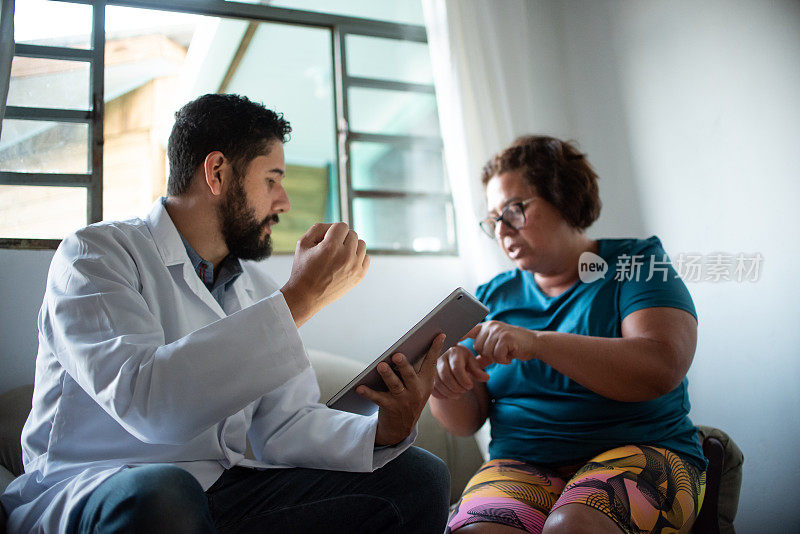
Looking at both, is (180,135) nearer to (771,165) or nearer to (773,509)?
(771,165)

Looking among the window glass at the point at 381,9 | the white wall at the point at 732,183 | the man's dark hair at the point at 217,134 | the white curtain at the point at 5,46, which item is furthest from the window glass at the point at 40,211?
the white wall at the point at 732,183

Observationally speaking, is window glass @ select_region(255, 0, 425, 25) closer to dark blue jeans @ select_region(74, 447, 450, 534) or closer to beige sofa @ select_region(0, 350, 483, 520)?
beige sofa @ select_region(0, 350, 483, 520)

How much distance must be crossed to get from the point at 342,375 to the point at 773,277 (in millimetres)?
1214

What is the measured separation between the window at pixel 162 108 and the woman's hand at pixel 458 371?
101cm

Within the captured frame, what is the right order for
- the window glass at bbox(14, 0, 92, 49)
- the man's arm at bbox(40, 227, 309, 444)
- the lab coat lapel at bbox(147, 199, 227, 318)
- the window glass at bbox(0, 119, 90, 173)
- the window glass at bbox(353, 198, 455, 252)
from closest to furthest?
the man's arm at bbox(40, 227, 309, 444) → the lab coat lapel at bbox(147, 199, 227, 318) → the window glass at bbox(0, 119, 90, 173) → the window glass at bbox(14, 0, 92, 49) → the window glass at bbox(353, 198, 455, 252)

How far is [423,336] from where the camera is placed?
3.43 ft

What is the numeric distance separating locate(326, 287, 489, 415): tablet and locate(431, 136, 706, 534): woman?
0.17 m

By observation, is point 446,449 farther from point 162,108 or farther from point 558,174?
point 162,108

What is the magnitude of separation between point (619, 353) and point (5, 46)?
1944mm

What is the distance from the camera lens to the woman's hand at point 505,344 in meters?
1.24

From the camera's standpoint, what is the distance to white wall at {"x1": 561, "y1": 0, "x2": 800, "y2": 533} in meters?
1.65

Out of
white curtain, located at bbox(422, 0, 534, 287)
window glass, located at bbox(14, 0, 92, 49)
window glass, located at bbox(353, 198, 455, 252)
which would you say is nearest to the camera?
window glass, located at bbox(14, 0, 92, 49)

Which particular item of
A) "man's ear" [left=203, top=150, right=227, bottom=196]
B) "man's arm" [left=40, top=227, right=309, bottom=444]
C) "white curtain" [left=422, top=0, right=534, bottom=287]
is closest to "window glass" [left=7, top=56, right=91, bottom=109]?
"man's ear" [left=203, top=150, right=227, bottom=196]

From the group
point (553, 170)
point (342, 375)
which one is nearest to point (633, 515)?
point (553, 170)
